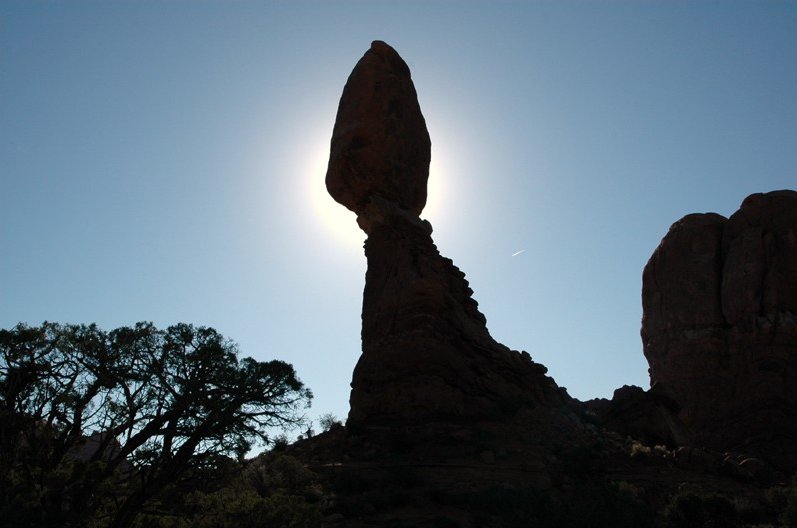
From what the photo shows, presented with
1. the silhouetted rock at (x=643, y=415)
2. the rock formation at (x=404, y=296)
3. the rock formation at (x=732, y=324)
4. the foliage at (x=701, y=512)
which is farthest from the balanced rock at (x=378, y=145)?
the foliage at (x=701, y=512)

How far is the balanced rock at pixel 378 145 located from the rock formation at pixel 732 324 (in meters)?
15.1

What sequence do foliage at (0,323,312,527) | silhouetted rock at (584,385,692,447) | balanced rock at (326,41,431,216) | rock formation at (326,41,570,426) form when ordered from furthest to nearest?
balanced rock at (326,41,431,216) → silhouetted rock at (584,385,692,447) → rock formation at (326,41,570,426) → foliage at (0,323,312,527)

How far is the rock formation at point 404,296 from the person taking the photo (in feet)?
81.3

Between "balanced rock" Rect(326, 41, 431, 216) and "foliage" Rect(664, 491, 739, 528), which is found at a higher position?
"balanced rock" Rect(326, 41, 431, 216)

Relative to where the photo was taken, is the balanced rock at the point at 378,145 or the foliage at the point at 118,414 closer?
the foliage at the point at 118,414

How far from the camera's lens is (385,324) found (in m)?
26.8

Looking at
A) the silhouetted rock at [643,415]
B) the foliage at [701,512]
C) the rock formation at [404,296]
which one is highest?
the rock formation at [404,296]

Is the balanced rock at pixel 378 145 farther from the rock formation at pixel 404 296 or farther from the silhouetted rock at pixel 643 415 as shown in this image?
the silhouetted rock at pixel 643 415

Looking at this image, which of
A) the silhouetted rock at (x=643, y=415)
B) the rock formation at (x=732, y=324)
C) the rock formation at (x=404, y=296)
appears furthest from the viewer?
the rock formation at (x=732, y=324)

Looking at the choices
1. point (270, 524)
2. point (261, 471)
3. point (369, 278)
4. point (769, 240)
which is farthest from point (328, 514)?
point (769, 240)

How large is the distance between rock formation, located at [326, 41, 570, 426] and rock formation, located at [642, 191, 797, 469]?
35.5 ft

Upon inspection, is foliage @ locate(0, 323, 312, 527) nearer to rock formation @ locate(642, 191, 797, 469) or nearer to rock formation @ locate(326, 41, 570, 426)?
rock formation @ locate(326, 41, 570, 426)

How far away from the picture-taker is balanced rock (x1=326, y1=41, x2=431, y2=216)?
102 feet

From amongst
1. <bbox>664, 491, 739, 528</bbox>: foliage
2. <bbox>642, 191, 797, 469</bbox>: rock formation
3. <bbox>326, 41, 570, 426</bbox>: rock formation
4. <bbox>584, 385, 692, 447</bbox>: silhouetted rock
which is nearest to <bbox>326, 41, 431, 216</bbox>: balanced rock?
<bbox>326, 41, 570, 426</bbox>: rock formation
